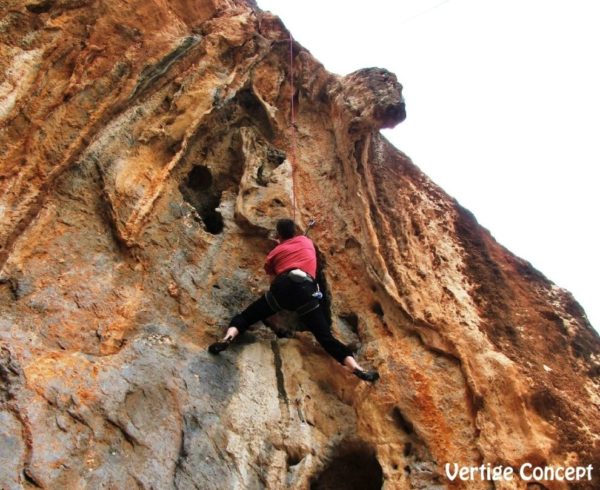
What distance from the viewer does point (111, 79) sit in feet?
25.9

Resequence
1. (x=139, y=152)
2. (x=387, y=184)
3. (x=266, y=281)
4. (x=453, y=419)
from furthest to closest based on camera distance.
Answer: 1. (x=387, y=184)
2. (x=139, y=152)
3. (x=266, y=281)
4. (x=453, y=419)

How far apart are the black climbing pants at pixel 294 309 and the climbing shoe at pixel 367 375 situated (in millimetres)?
253

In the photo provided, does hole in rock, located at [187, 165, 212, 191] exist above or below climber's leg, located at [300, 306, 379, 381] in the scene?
above

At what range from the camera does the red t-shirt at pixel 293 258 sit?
5.93 m

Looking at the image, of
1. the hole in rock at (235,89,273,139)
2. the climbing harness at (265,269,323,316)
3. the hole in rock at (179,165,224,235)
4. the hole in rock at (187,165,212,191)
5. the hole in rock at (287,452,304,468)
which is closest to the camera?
the hole in rock at (287,452,304,468)

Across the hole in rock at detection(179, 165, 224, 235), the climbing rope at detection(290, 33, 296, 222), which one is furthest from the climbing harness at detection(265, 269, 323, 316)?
the hole in rock at detection(179, 165, 224, 235)

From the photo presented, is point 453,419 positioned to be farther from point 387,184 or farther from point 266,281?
point 387,184

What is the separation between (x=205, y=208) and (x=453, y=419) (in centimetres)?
473

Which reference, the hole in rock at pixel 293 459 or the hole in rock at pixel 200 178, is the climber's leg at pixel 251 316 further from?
the hole in rock at pixel 200 178

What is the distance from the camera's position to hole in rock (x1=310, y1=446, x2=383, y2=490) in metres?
5.40

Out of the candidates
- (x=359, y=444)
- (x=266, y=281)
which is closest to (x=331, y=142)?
(x=266, y=281)

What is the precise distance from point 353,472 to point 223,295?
8.37ft

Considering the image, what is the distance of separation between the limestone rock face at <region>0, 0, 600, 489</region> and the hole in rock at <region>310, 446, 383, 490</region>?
22 millimetres

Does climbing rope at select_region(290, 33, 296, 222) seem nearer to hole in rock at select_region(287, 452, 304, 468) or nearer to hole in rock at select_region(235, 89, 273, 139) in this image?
hole in rock at select_region(235, 89, 273, 139)
